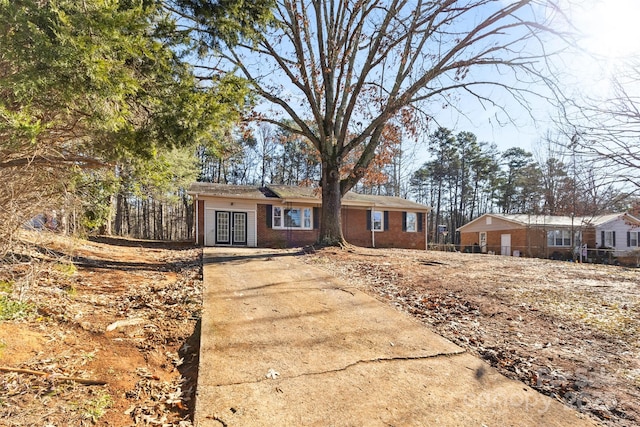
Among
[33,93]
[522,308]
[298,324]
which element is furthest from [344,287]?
[33,93]

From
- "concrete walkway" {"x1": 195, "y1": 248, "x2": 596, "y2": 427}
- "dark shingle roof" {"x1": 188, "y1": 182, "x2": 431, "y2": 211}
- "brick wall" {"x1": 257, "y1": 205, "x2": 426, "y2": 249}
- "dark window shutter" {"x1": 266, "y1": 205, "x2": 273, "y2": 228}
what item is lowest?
"concrete walkway" {"x1": 195, "y1": 248, "x2": 596, "y2": 427}

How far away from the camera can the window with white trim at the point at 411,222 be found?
2028 cm

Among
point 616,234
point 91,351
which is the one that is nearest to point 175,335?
point 91,351

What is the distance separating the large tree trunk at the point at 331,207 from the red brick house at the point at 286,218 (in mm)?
3628

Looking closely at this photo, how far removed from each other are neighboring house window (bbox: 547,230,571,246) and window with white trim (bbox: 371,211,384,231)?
50.8 feet

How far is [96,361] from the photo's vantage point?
3066 millimetres

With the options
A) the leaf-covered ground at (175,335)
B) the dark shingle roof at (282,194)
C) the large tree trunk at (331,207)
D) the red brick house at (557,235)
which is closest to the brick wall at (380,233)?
the dark shingle roof at (282,194)

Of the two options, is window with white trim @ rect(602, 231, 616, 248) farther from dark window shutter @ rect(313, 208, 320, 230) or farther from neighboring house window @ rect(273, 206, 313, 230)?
neighboring house window @ rect(273, 206, 313, 230)

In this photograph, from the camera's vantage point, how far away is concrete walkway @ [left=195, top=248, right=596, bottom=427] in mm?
2430

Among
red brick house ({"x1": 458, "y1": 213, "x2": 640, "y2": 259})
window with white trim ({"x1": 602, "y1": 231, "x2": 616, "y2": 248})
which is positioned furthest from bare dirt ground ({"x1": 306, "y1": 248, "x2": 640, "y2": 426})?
window with white trim ({"x1": 602, "y1": 231, "x2": 616, "y2": 248})

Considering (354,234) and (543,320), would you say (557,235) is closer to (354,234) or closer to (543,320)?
(354,234)

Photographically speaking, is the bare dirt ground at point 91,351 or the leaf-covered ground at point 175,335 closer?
the bare dirt ground at point 91,351

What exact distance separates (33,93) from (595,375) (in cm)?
556

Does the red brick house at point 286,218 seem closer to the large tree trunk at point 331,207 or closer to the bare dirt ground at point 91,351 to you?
the large tree trunk at point 331,207
